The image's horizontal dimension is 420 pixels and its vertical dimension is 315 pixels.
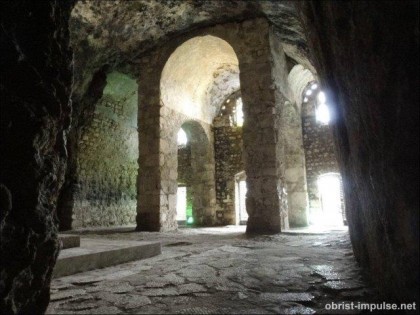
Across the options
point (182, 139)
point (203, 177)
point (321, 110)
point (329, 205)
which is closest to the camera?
point (203, 177)

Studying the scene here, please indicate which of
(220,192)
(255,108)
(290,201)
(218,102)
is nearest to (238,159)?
(220,192)

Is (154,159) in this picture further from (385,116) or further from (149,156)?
(385,116)

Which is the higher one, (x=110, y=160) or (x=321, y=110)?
(x=321, y=110)

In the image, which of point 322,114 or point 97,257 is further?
point 322,114

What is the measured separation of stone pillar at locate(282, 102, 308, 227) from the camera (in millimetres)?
8922

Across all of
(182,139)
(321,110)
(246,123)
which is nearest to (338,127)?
(246,123)

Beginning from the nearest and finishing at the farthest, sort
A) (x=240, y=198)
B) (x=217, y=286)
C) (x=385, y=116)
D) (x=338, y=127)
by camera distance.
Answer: (x=385, y=116) < (x=217, y=286) < (x=338, y=127) < (x=240, y=198)

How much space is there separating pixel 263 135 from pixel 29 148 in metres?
5.40

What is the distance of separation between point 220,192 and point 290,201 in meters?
3.29

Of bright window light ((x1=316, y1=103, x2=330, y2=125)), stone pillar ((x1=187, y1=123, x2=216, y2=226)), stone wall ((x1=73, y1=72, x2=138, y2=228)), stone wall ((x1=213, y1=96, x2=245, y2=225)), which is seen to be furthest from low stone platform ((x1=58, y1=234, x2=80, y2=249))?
bright window light ((x1=316, y1=103, x2=330, y2=125))

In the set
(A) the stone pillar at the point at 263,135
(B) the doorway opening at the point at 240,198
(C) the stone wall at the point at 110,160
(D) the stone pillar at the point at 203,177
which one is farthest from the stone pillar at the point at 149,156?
(B) the doorway opening at the point at 240,198

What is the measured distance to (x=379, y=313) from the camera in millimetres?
1451

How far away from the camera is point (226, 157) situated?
1188cm

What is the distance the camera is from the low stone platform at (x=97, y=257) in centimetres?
261
